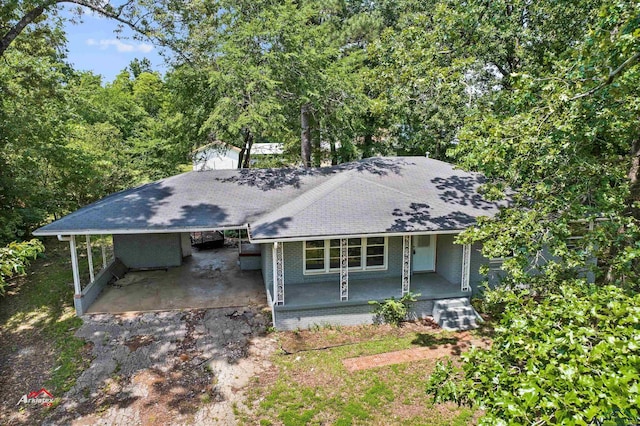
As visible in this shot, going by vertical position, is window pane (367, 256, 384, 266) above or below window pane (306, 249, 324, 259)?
below

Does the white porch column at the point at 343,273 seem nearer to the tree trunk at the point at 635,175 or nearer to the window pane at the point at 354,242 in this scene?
the window pane at the point at 354,242

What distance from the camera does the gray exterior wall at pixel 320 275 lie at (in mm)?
12188

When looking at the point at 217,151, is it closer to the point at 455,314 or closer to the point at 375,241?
the point at 375,241

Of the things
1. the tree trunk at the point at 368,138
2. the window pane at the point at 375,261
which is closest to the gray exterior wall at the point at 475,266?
the window pane at the point at 375,261

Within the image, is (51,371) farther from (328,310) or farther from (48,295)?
(328,310)

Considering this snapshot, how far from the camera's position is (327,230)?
10.5 m

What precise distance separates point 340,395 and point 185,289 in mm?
7351

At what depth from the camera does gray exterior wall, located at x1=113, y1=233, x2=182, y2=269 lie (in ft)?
49.4

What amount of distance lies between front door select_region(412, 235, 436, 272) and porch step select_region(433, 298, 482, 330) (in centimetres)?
215

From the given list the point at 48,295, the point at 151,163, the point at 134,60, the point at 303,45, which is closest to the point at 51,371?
the point at 48,295

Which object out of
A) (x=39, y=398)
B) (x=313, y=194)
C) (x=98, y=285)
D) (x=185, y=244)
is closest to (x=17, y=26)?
(x=98, y=285)

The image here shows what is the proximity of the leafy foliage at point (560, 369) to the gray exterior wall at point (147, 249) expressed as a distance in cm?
1327

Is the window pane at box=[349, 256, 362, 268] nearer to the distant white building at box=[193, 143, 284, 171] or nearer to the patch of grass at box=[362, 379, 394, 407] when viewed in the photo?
the patch of grass at box=[362, 379, 394, 407]

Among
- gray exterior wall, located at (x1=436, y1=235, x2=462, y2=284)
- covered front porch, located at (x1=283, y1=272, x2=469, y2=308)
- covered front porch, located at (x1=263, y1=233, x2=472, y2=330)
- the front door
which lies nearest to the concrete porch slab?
covered front porch, located at (x1=263, y1=233, x2=472, y2=330)
